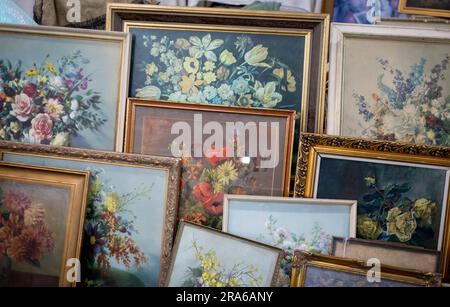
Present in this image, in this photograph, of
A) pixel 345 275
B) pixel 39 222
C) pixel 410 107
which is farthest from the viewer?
pixel 410 107

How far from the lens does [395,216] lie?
125cm

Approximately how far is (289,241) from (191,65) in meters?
0.60

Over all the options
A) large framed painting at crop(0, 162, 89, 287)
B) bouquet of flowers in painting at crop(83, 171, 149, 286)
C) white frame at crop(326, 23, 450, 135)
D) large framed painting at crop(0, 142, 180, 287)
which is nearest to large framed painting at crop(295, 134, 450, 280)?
white frame at crop(326, 23, 450, 135)

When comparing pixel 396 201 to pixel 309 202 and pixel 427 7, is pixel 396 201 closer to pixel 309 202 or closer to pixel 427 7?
pixel 309 202

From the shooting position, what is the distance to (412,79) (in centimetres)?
133

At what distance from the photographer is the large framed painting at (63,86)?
136 centimetres

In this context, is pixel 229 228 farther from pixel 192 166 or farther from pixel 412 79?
pixel 412 79

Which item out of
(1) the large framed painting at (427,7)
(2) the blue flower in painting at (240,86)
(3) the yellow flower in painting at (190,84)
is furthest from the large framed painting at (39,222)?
(1) the large framed painting at (427,7)

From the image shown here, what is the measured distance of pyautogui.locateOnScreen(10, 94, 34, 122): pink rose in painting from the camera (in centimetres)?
137

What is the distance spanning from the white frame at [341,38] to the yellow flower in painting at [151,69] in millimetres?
536

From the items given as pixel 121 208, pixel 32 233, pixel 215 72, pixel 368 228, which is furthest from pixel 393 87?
pixel 32 233

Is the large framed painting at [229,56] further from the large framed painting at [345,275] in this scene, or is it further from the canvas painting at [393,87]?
the large framed painting at [345,275]

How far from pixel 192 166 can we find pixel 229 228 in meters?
0.22
